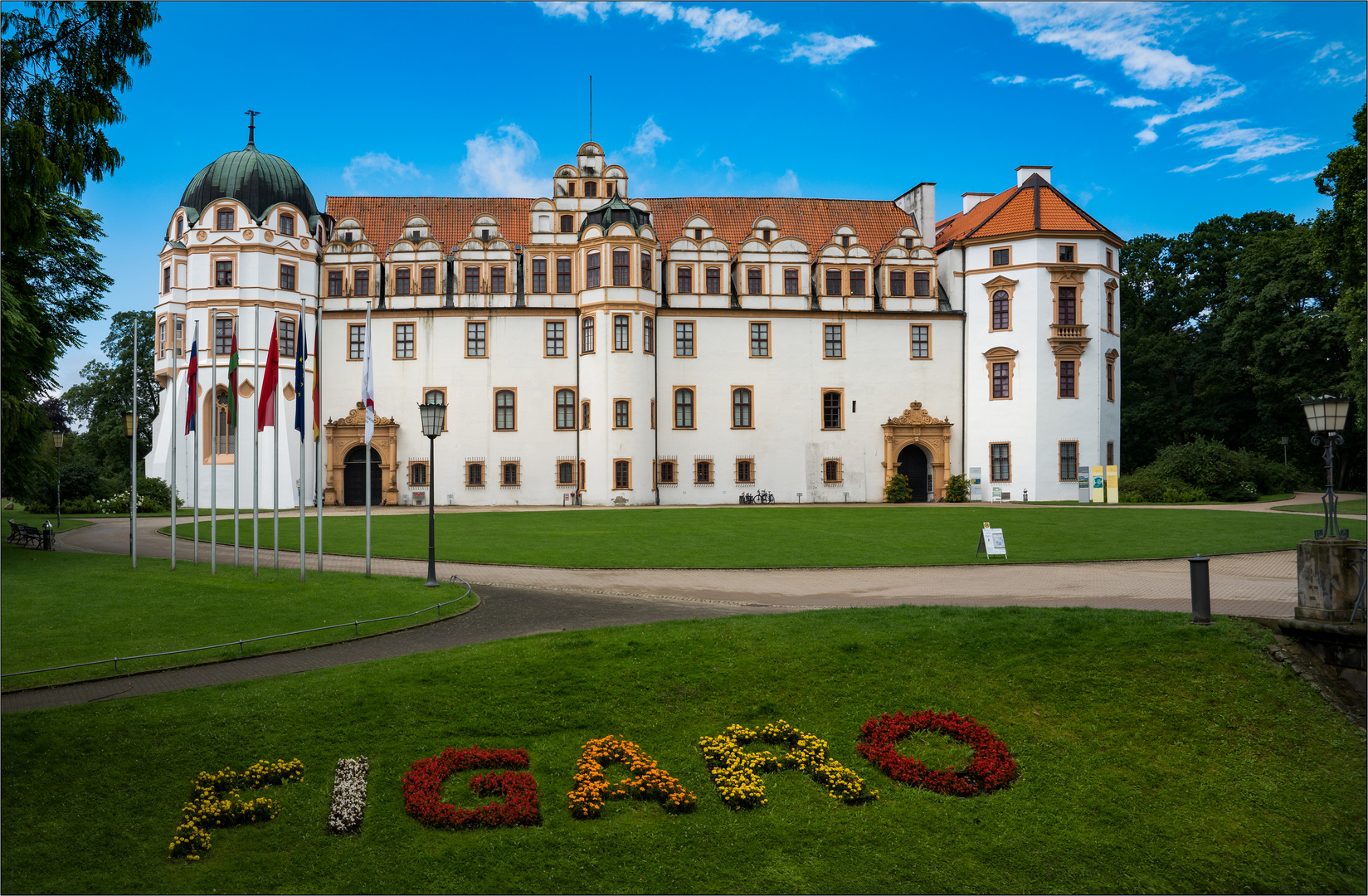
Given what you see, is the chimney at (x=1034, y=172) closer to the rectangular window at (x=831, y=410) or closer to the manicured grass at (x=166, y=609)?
the rectangular window at (x=831, y=410)

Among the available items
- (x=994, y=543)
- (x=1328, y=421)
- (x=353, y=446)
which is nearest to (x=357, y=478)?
(x=353, y=446)

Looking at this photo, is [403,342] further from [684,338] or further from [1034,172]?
[1034,172]

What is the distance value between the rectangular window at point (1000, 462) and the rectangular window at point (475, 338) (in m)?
28.5

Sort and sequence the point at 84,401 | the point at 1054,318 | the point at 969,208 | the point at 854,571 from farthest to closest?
the point at 84,401 < the point at 969,208 < the point at 1054,318 < the point at 854,571

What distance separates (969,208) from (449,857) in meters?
57.4

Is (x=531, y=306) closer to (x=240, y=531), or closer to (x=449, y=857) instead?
(x=240, y=531)

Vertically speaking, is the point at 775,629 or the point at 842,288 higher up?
the point at 842,288

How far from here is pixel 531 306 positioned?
4891 cm

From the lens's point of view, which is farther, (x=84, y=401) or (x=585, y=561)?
(x=84, y=401)

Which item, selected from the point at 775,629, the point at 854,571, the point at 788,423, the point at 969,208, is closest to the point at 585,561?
the point at 854,571

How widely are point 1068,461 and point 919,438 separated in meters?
7.76

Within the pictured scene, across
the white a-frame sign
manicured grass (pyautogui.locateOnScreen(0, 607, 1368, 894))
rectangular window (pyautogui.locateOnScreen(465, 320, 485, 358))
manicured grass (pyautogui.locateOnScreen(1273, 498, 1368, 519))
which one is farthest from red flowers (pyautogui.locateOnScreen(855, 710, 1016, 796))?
rectangular window (pyautogui.locateOnScreen(465, 320, 485, 358))

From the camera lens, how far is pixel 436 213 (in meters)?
53.5

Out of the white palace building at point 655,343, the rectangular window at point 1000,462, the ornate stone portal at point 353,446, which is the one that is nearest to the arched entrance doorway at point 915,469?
the white palace building at point 655,343
